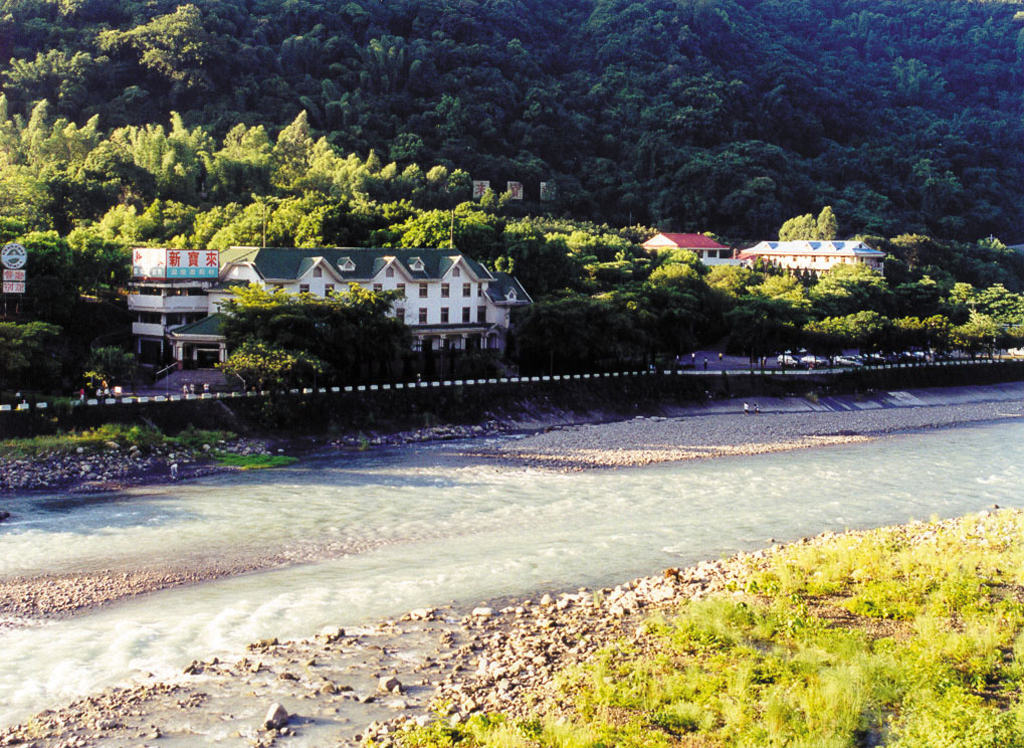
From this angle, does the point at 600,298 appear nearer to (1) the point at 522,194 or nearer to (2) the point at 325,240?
(2) the point at 325,240

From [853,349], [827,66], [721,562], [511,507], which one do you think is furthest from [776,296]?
[827,66]

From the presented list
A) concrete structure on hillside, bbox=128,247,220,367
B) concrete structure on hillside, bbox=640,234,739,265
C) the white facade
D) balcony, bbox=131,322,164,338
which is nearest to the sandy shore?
the white facade

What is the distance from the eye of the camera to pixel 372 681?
1598 cm

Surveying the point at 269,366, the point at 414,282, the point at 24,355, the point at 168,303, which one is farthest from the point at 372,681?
the point at 414,282

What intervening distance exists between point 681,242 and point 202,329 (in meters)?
53.7

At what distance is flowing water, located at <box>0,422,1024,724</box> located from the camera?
18.2 m

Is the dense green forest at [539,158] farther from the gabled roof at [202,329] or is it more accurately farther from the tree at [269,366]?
the gabled roof at [202,329]

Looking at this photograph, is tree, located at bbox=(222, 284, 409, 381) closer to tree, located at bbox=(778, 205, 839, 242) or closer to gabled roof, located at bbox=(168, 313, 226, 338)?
gabled roof, located at bbox=(168, 313, 226, 338)

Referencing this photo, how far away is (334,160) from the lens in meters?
81.3

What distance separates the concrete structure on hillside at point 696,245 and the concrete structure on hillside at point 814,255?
2.18m

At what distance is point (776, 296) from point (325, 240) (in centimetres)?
2853

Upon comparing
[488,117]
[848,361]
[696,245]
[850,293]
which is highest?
[488,117]

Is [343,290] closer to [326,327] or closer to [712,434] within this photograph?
[326,327]

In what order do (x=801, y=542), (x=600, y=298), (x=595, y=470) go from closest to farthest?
1. (x=801, y=542)
2. (x=595, y=470)
3. (x=600, y=298)
